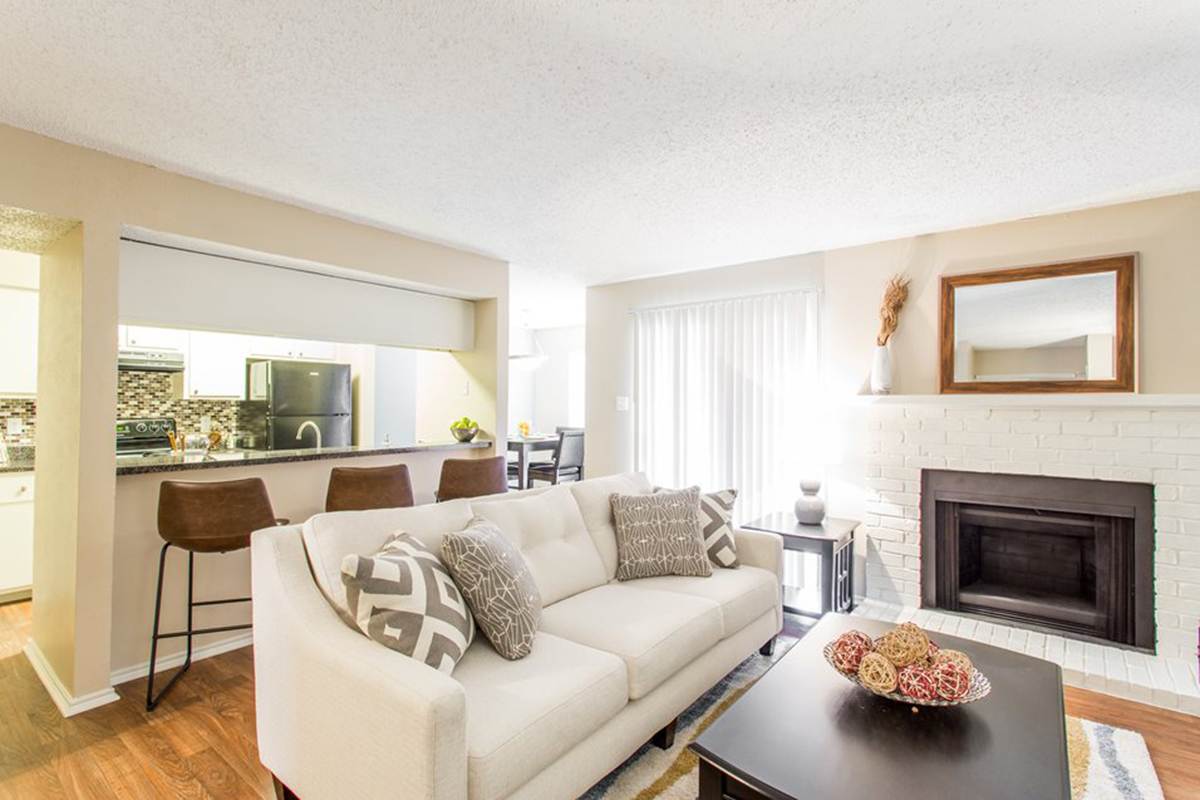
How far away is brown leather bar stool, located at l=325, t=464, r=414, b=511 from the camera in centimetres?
307

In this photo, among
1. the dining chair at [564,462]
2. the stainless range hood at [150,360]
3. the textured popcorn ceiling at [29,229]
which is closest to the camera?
the textured popcorn ceiling at [29,229]

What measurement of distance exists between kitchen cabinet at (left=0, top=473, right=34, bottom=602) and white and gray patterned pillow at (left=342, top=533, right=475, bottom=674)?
3.54 m

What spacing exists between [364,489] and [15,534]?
265cm

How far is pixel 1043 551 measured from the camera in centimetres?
344

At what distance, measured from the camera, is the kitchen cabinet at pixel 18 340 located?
3.87 m

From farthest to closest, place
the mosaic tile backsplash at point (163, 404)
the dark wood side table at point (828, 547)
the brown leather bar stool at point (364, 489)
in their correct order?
the mosaic tile backsplash at point (163, 404) < the dark wood side table at point (828, 547) < the brown leather bar stool at point (364, 489)

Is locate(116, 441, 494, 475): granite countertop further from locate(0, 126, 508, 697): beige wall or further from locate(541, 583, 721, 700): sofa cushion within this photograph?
locate(541, 583, 721, 700): sofa cushion

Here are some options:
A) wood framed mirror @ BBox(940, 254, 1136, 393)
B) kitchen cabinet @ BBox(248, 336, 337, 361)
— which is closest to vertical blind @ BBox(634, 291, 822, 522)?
wood framed mirror @ BBox(940, 254, 1136, 393)

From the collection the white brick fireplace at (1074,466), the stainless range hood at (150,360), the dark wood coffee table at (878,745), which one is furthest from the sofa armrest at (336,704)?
the stainless range hood at (150,360)

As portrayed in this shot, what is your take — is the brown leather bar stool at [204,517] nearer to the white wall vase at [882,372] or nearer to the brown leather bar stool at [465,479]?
the brown leather bar stool at [465,479]

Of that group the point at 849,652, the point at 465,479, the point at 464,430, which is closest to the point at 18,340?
the point at 464,430

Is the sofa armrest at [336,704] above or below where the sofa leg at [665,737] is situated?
above

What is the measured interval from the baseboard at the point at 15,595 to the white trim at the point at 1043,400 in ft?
18.4

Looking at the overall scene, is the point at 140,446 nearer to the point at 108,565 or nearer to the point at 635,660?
the point at 108,565
